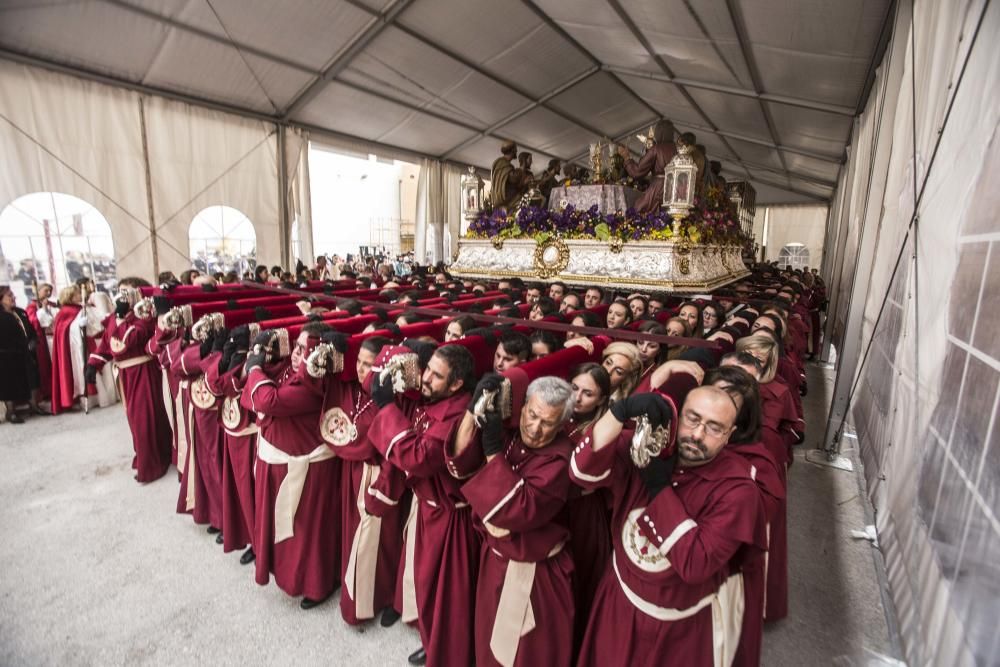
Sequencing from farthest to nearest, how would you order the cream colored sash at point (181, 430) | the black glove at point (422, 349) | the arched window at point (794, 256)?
the arched window at point (794, 256)
the cream colored sash at point (181, 430)
the black glove at point (422, 349)

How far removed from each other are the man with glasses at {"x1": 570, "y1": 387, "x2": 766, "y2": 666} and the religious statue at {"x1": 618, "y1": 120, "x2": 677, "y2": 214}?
599cm

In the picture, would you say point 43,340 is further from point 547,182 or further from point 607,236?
point 547,182

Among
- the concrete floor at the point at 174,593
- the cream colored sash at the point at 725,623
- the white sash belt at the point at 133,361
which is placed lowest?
the concrete floor at the point at 174,593

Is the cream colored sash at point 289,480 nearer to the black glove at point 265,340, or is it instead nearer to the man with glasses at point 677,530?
the black glove at point 265,340

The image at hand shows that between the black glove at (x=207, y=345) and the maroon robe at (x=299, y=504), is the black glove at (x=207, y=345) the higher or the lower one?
the higher one

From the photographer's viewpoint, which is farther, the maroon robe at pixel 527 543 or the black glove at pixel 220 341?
the black glove at pixel 220 341

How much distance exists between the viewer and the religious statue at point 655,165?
7.33m

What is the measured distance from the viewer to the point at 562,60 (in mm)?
11492

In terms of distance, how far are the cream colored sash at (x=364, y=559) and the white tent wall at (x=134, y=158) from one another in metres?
9.25

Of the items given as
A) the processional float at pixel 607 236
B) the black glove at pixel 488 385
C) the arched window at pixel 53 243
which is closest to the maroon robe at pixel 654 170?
the processional float at pixel 607 236

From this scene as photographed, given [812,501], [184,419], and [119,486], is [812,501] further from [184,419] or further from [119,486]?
[119,486]

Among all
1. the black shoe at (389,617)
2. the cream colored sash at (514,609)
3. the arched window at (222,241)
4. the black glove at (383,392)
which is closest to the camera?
the cream colored sash at (514,609)

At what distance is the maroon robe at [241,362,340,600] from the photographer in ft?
8.95

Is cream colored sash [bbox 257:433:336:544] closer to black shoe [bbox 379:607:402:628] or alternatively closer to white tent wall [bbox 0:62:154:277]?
black shoe [bbox 379:607:402:628]
